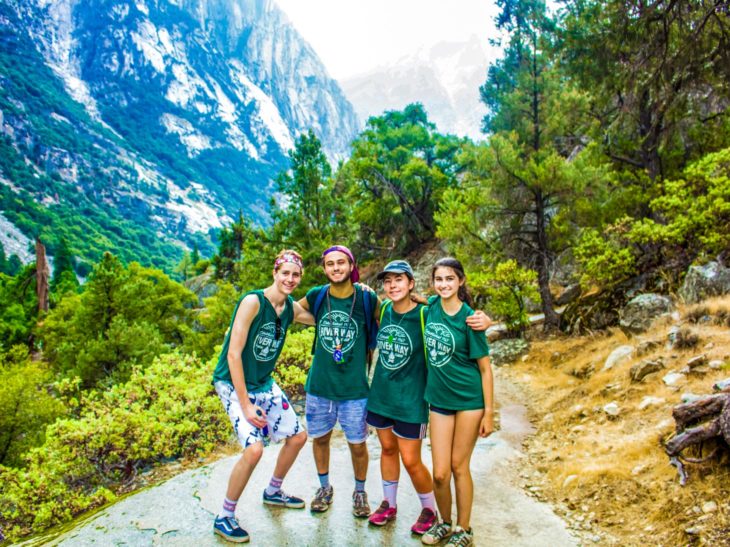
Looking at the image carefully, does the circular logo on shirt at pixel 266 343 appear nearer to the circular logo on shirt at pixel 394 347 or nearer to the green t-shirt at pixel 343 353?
the green t-shirt at pixel 343 353

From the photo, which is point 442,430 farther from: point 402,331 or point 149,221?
point 149,221

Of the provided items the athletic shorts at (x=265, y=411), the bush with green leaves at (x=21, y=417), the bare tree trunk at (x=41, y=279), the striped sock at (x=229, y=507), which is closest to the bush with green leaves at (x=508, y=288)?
the athletic shorts at (x=265, y=411)

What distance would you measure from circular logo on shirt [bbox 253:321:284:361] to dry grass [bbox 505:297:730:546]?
340 centimetres

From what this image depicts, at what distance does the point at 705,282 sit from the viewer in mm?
9672

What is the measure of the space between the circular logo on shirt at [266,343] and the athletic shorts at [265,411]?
30cm

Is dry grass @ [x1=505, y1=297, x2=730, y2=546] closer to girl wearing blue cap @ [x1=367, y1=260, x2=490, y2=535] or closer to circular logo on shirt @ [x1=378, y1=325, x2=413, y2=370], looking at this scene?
girl wearing blue cap @ [x1=367, y1=260, x2=490, y2=535]

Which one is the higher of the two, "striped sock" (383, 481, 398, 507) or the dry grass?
"striped sock" (383, 481, 398, 507)

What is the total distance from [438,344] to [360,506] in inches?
66.5

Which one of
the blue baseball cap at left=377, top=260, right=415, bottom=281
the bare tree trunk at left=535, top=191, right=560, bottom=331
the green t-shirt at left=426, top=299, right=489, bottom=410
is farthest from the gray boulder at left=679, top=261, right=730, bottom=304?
the blue baseball cap at left=377, top=260, right=415, bottom=281

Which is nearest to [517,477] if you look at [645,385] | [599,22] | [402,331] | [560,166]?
[645,385]

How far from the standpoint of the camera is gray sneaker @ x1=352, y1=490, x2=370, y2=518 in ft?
12.8

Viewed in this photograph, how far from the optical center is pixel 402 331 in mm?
3574

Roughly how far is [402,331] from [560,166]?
1235 centimetres

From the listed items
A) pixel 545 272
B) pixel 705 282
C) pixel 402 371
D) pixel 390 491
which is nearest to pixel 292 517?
pixel 390 491
